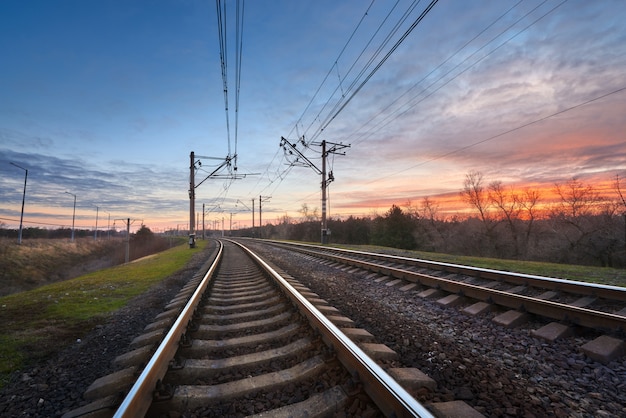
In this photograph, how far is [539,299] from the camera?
17.7 feet

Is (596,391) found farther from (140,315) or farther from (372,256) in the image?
(372,256)

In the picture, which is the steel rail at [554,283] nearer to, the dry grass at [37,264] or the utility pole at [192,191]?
the utility pole at [192,191]

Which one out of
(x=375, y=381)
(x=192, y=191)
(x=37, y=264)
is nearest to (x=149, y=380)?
(x=375, y=381)

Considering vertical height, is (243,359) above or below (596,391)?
above

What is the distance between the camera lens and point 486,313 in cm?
548

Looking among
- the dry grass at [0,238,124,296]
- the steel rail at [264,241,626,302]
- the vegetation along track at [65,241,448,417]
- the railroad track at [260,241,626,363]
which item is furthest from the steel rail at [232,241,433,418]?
the dry grass at [0,238,124,296]

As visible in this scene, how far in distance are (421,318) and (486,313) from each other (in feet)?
3.82

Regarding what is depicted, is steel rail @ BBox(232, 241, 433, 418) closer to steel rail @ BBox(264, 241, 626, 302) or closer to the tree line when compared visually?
steel rail @ BBox(264, 241, 626, 302)

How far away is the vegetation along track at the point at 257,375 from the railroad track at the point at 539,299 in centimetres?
260

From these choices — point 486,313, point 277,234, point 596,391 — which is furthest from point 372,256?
point 277,234

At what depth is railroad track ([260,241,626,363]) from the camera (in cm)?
412

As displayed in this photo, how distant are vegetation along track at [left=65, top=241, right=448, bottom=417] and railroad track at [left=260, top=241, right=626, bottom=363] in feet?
8.52

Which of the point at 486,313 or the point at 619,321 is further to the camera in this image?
the point at 486,313

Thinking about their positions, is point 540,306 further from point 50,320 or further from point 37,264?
point 37,264
